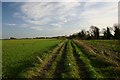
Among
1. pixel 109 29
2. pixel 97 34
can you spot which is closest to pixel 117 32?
pixel 109 29

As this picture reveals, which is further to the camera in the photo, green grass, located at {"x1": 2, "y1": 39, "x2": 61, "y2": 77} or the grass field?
green grass, located at {"x1": 2, "y1": 39, "x2": 61, "y2": 77}

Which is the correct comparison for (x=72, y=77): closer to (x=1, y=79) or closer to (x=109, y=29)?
(x=1, y=79)

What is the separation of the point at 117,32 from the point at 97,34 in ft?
99.7

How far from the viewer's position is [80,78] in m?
12.6

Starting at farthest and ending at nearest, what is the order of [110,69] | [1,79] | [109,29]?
1. [109,29]
2. [110,69]
3. [1,79]

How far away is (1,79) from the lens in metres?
13.4

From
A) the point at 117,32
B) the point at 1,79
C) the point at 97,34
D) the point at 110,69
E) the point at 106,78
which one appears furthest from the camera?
the point at 97,34

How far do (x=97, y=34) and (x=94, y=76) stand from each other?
12514 cm

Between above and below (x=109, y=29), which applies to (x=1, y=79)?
below

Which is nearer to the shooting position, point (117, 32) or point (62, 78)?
point (62, 78)

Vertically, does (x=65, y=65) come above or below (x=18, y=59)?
above

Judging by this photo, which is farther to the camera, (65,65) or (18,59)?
(18,59)

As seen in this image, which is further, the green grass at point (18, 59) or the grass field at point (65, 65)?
the green grass at point (18, 59)

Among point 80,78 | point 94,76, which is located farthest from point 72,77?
point 94,76
